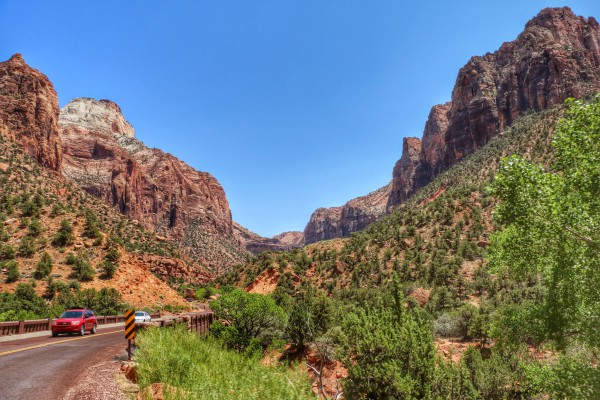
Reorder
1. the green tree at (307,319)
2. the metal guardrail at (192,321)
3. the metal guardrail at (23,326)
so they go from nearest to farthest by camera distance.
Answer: the metal guardrail at (192,321)
the metal guardrail at (23,326)
the green tree at (307,319)

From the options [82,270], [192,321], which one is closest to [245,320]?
[192,321]

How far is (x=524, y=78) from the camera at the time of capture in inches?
4070

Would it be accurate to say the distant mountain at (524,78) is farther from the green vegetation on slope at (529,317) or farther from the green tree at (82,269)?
the green tree at (82,269)

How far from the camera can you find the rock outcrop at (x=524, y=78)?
311 feet

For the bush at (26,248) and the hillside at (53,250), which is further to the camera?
the bush at (26,248)

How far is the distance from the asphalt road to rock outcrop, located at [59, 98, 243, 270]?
118081 mm

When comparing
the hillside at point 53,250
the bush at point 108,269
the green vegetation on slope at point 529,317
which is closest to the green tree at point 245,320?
the green vegetation on slope at point 529,317

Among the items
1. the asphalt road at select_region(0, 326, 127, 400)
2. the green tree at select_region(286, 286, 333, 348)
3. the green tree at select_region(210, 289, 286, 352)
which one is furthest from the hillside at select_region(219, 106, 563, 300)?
the asphalt road at select_region(0, 326, 127, 400)

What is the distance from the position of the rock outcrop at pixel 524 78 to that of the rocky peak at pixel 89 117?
153 meters

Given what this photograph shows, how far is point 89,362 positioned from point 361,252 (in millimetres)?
48042

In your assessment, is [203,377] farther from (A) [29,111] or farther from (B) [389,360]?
(A) [29,111]

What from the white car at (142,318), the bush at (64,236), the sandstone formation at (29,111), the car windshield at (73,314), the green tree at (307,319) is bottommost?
the green tree at (307,319)

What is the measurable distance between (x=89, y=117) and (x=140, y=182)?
182ft

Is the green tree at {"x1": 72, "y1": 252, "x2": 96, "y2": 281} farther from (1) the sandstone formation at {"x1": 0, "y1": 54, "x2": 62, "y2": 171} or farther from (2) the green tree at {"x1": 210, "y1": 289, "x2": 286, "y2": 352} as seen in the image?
(1) the sandstone formation at {"x1": 0, "y1": 54, "x2": 62, "y2": 171}
